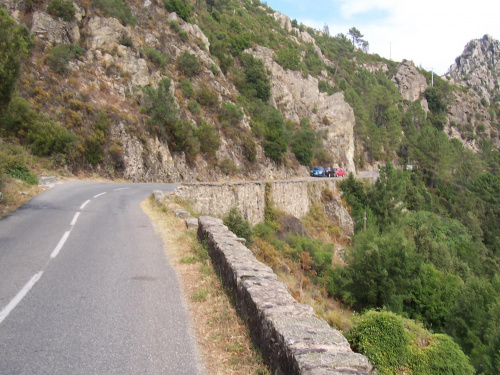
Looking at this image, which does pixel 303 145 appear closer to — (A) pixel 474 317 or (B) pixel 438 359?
(A) pixel 474 317

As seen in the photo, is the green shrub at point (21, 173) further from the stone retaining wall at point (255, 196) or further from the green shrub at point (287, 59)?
the green shrub at point (287, 59)

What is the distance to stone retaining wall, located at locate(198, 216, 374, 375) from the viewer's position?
3316mm

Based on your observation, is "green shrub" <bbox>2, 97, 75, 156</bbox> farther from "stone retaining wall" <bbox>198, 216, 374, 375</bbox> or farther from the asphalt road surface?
"stone retaining wall" <bbox>198, 216, 374, 375</bbox>

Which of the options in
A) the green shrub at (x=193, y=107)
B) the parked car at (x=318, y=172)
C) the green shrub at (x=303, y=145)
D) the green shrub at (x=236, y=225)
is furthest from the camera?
the green shrub at (x=303, y=145)

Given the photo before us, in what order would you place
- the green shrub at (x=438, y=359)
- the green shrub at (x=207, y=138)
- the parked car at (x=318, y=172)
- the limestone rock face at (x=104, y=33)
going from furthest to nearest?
the parked car at (x=318, y=172) < the green shrub at (x=207, y=138) < the limestone rock face at (x=104, y=33) < the green shrub at (x=438, y=359)

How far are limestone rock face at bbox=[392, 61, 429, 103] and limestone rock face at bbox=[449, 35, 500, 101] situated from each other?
47081 mm

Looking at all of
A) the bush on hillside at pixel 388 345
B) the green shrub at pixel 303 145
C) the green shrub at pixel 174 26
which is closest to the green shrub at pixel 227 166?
the green shrub at pixel 303 145

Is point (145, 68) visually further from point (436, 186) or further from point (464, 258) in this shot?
point (436, 186)

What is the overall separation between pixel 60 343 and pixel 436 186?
76.3 metres

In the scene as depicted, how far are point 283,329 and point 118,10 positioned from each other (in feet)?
143

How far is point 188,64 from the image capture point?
4312 centimetres

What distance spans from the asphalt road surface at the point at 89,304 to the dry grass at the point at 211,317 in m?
0.19

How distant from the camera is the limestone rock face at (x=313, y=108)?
59406 mm

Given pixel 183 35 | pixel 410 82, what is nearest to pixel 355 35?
pixel 410 82
